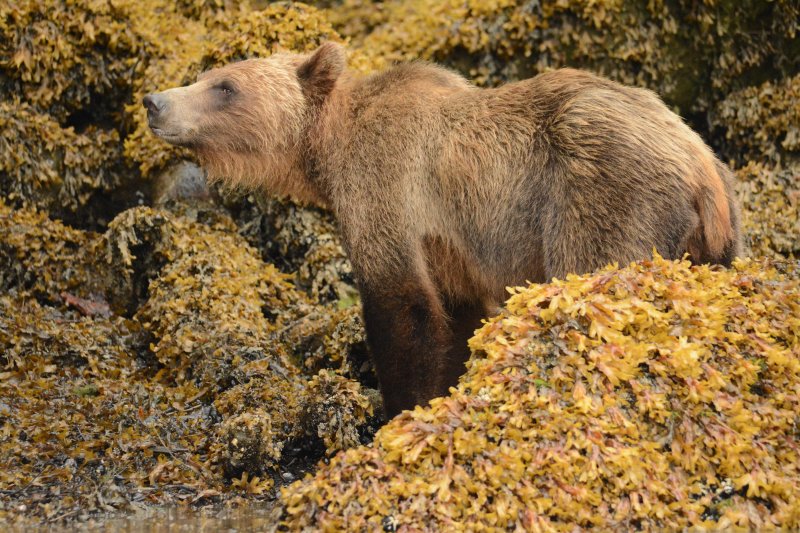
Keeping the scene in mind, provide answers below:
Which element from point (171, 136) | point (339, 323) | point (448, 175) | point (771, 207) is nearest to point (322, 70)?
point (171, 136)

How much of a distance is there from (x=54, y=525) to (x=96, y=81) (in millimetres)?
5678

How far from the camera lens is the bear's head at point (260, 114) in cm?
754

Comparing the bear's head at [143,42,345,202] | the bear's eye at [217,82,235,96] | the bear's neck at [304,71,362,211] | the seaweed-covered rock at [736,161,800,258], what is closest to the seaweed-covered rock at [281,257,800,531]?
the bear's neck at [304,71,362,211]

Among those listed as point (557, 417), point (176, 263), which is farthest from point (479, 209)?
point (176, 263)

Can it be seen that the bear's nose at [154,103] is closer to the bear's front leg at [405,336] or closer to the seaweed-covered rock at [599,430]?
the bear's front leg at [405,336]

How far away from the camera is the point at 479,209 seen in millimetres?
6723

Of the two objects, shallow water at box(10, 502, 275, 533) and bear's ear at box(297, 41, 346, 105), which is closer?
shallow water at box(10, 502, 275, 533)

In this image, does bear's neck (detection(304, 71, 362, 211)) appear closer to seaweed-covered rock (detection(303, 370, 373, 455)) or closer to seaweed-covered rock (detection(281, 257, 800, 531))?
seaweed-covered rock (detection(303, 370, 373, 455))

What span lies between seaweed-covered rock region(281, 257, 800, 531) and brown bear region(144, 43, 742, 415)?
73 cm

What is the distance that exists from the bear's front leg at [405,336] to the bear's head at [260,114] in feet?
4.42

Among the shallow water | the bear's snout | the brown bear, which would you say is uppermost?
the bear's snout

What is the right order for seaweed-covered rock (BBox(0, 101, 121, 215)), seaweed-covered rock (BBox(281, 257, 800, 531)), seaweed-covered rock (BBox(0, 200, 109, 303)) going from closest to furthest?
seaweed-covered rock (BBox(281, 257, 800, 531)) → seaweed-covered rock (BBox(0, 200, 109, 303)) → seaweed-covered rock (BBox(0, 101, 121, 215))

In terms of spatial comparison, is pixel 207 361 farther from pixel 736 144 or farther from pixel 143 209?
pixel 736 144

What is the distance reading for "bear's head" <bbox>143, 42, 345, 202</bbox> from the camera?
754 cm
